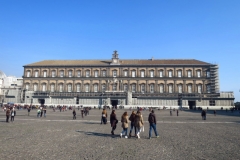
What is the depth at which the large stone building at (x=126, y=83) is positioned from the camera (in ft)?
174

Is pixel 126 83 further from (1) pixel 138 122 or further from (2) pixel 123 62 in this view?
(1) pixel 138 122

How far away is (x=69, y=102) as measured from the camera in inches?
2191

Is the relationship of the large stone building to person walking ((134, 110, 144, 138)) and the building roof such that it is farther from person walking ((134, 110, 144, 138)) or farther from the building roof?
person walking ((134, 110, 144, 138))

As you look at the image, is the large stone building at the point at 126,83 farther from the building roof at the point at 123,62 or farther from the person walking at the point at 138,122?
the person walking at the point at 138,122

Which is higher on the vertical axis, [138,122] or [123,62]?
[123,62]

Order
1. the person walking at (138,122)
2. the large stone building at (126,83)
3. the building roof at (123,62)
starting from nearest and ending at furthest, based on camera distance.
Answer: the person walking at (138,122)
the large stone building at (126,83)
the building roof at (123,62)

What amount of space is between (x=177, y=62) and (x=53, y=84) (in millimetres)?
38775

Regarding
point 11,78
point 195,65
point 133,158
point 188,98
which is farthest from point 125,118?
point 11,78

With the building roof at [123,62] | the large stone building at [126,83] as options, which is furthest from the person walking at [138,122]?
the building roof at [123,62]

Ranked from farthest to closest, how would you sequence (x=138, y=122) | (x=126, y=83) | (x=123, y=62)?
(x=123, y=62)
(x=126, y=83)
(x=138, y=122)

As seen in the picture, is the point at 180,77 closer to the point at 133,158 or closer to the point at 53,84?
the point at 53,84

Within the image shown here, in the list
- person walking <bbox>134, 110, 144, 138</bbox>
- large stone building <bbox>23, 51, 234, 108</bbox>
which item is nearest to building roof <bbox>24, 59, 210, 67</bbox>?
large stone building <bbox>23, 51, 234, 108</bbox>

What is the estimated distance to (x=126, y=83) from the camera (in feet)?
189

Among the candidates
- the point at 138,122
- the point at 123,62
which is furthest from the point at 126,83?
the point at 138,122
